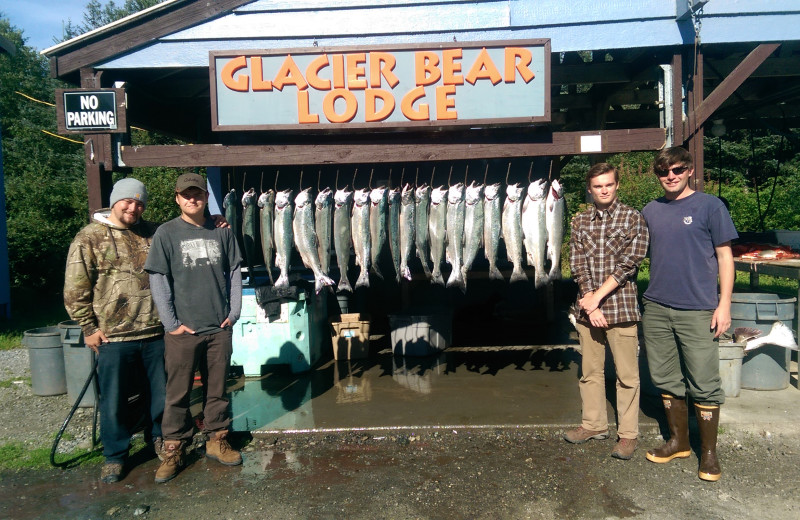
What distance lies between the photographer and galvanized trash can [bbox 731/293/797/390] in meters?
5.67

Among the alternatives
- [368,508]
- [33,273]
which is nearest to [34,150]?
[33,273]

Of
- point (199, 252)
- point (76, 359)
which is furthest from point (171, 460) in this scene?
point (76, 359)

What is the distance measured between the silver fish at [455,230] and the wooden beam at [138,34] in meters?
2.68

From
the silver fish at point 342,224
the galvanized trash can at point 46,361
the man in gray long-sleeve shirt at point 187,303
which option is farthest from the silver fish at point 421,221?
the galvanized trash can at point 46,361

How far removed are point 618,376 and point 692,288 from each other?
865 millimetres

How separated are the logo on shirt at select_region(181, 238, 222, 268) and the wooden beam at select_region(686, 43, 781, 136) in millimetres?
4073

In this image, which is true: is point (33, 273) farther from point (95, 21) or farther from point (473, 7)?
point (95, 21)

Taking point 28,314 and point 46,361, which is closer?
point 46,361

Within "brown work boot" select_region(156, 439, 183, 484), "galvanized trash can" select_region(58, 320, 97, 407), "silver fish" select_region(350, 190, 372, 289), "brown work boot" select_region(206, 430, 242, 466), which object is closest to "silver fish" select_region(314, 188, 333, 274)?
"silver fish" select_region(350, 190, 372, 289)

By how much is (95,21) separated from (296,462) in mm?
43162

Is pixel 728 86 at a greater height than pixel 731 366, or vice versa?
pixel 728 86

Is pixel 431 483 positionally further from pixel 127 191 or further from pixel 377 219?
pixel 127 191

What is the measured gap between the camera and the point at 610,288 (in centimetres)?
427

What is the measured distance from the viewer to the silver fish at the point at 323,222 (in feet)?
16.8
